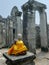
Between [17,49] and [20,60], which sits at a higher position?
[17,49]

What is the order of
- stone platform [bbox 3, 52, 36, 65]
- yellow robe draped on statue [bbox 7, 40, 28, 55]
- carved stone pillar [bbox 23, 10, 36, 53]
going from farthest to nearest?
1. carved stone pillar [bbox 23, 10, 36, 53]
2. yellow robe draped on statue [bbox 7, 40, 28, 55]
3. stone platform [bbox 3, 52, 36, 65]

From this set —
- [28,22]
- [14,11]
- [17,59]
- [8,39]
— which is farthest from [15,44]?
[14,11]

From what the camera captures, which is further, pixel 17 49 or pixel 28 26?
pixel 28 26

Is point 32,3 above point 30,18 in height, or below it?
above

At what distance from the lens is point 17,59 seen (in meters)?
4.60

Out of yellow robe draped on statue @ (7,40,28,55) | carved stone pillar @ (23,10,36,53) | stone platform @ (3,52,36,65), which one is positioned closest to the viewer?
stone platform @ (3,52,36,65)

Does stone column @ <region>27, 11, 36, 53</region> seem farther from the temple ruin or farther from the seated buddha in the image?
the seated buddha

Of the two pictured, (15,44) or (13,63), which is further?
(15,44)

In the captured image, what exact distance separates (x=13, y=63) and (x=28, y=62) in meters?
0.64

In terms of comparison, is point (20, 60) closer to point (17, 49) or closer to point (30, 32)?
point (17, 49)

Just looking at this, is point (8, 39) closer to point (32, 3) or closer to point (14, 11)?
point (14, 11)

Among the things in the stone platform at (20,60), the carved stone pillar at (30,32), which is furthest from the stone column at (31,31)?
the stone platform at (20,60)

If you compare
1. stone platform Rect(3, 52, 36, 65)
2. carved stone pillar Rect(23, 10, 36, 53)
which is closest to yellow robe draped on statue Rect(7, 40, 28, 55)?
stone platform Rect(3, 52, 36, 65)

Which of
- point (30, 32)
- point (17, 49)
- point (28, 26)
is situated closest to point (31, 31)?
point (30, 32)
